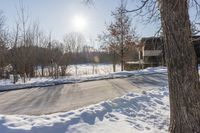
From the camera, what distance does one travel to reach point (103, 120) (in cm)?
736

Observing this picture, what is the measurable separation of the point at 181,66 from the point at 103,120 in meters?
2.34

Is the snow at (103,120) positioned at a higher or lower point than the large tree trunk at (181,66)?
lower

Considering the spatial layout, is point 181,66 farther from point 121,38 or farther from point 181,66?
point 121,38

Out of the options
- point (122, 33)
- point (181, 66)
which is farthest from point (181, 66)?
point (122, 33)

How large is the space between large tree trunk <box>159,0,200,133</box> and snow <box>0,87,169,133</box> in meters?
1.15

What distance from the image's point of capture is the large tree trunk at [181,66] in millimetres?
6285

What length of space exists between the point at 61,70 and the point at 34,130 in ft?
74.9

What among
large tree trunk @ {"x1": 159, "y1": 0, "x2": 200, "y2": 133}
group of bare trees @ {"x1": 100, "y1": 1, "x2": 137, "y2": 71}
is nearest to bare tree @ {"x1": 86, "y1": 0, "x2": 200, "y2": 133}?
large tree trunk @ {"x1": 159, "y1": 0, "x2": 200, "y2": 133}

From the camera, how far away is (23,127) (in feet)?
20.1

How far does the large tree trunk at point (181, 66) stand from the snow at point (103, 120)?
1.15 metres

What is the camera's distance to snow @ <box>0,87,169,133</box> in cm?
630

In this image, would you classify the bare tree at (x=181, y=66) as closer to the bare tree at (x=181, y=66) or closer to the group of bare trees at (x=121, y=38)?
the bare tree at (x=181, y=66)

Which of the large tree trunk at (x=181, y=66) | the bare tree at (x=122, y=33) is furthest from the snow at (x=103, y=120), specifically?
the bare tree at (x=122, y=33)

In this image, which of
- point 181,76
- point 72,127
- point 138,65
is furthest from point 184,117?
point 138,65
